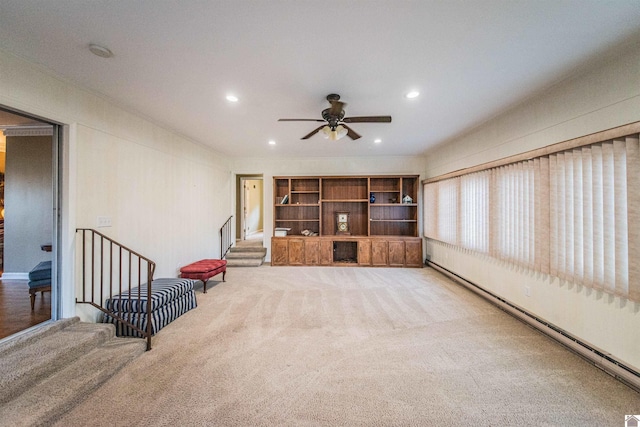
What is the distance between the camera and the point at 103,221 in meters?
3.02

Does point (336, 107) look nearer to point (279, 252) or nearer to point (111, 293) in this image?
point (111, 293)

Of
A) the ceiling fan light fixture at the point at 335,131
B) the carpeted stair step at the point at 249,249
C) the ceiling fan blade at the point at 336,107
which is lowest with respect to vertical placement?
the carpeted stair step at the point at 249,249

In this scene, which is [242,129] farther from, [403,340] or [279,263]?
[403,340]

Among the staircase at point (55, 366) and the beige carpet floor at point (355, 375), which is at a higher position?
the staircase at point (55, 366)

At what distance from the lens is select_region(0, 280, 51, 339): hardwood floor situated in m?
2.52

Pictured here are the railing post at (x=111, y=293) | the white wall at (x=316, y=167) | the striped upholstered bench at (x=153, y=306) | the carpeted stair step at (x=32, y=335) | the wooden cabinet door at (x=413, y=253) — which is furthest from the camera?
the white wall at (x=316, y=167)

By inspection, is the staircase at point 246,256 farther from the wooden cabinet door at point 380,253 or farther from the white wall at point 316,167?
the wooden cabinet door at point 380,253

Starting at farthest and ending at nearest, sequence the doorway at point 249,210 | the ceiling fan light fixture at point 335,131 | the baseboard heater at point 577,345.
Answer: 1. the doorway at point 249,210
2. the ceiling fan light fixture at point 335,131
3. the baseboard heater at point 577,345

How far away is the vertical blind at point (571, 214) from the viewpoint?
2041 millimetres

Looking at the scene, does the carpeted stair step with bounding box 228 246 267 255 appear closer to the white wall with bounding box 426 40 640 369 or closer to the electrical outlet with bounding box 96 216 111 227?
the electrical outlet with bounding box 96 216 111 227

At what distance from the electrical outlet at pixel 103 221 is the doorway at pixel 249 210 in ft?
13.1

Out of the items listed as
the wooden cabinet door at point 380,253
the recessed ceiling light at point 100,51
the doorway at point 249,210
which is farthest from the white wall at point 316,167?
the recessed ceiling light at point 100,51

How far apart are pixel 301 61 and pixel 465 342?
3.39 meters

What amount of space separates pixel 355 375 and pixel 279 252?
4341 mm
